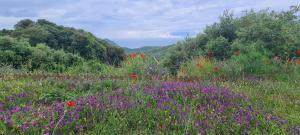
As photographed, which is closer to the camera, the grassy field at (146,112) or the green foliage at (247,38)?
the grassy field at (146,112)

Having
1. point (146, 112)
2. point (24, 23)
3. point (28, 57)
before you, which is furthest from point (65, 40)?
point (146, 112)

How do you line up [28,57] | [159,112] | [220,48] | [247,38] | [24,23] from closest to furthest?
[159,112] → [247,38] → [220,48] → [28,57] → [24,23]

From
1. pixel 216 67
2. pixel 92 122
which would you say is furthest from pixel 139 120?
pixel 216 67

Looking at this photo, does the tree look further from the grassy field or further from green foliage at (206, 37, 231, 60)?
the grassy field

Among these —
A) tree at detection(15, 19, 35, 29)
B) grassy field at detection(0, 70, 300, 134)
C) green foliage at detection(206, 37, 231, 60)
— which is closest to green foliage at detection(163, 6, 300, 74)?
green foliage at detection(206, 37, 231, 60)

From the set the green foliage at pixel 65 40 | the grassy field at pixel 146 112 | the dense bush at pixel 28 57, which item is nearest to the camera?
the grassy field at pixel 146 112

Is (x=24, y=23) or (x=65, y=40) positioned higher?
(x=24, y=23)

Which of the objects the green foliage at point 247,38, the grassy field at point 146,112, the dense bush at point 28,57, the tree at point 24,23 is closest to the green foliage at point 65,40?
the tree at point 24,23

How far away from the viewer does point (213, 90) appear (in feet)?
15.5

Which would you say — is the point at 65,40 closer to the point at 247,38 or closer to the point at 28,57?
the point at 28,57

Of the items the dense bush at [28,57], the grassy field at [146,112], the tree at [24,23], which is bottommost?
the grassy field at [146,112]

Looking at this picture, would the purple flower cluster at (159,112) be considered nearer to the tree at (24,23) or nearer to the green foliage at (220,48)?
the green foliage at (220,48)

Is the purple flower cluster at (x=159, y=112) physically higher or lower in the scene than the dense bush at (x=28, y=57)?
lower

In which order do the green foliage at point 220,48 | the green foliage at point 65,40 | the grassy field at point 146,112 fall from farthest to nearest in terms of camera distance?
the green foliage at point 65,40 → the green foliage at point 220,48 → the grassy field at point 146,112
